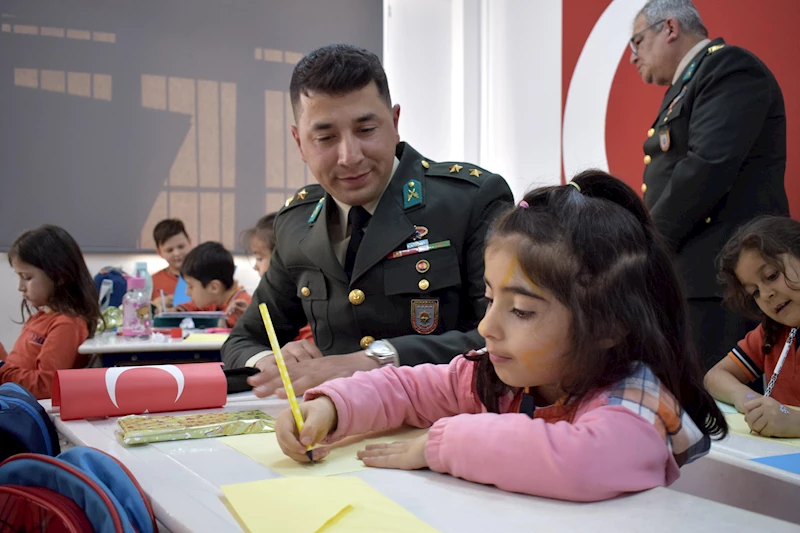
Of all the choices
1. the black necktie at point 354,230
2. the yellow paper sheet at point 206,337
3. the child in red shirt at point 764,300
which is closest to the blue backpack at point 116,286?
the yellow paper sheet at point 206,337

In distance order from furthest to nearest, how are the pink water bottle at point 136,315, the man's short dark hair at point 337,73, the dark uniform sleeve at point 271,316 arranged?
the pink water bottle at point 136,315, the dark uniform sleeve at point 271,316, the man's short dark hair at point 337,73

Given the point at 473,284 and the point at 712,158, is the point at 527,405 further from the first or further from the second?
the point at 712,158

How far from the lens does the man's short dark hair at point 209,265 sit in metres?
4.14

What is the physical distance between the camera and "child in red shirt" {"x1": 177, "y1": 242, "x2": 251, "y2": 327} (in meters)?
4.15

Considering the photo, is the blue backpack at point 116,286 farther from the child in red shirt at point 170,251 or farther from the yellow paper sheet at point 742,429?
the yellow paper sheet at point 742,429

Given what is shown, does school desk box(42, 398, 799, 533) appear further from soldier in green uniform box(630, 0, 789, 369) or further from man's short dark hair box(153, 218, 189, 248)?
man's short dark hair box(153, 218, 189, 248)

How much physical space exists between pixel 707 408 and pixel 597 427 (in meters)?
0.25

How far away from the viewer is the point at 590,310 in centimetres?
91

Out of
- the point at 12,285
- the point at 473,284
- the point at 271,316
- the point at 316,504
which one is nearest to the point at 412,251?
the point at 473,284

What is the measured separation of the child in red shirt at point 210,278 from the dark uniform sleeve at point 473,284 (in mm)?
2657

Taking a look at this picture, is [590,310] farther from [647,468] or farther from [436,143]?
[436,143]

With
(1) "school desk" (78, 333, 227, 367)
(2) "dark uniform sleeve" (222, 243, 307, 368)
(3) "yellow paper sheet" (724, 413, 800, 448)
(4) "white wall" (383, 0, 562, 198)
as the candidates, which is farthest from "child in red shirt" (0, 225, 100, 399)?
(4) "white wall" (383, 0, 562, 198)

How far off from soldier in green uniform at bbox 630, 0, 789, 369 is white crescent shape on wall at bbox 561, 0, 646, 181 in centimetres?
124

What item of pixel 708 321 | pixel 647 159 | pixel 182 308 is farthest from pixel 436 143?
pixel 708 321
